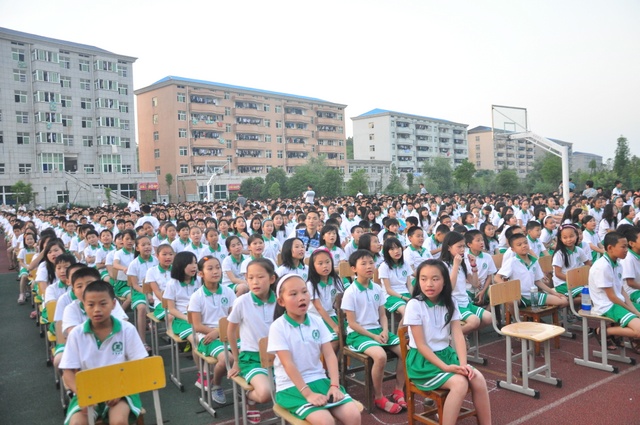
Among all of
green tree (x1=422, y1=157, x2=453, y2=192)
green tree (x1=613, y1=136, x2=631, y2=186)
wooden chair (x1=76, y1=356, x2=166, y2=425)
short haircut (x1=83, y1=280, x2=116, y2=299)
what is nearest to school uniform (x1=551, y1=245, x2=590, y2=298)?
wooden chair (x1=76, y1=356, x2=166, y2=425)

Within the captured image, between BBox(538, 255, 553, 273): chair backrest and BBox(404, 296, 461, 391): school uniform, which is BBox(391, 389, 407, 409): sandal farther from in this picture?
BBox(538, 255, 553, 273): chair backrest

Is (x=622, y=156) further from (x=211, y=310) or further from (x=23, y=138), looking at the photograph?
(x=23, y=138)

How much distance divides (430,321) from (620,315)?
2.40m

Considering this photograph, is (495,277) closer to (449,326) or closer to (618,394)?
(618,394)

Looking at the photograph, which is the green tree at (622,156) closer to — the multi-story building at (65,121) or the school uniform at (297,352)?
the school uniform at (297,352)

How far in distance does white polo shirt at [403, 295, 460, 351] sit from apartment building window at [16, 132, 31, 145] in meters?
47.5

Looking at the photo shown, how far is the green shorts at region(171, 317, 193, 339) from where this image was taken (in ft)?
16.1

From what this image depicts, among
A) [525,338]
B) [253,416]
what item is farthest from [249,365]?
[525,338]

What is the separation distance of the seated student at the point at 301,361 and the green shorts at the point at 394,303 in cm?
221

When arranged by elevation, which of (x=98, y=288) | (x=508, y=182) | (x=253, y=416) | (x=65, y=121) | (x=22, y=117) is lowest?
(x=253, y=416)

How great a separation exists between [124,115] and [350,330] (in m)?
48.7

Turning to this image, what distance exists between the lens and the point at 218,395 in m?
4.56

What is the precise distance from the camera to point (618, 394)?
4391mm

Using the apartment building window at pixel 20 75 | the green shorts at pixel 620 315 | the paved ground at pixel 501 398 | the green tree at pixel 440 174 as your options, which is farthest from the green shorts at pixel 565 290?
the apartment building window at pixel 20 75
